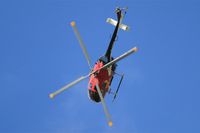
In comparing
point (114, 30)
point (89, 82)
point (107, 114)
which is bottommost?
point (107, 114)

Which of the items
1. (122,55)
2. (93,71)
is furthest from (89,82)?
(122,55)

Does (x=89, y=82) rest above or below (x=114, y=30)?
below

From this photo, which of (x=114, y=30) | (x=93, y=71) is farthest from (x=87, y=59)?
(x=114, y=30)

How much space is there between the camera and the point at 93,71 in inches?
3206

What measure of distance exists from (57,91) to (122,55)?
9.34 meters

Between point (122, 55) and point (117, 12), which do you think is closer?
point (122, 55)

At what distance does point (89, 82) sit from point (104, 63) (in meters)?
3.08

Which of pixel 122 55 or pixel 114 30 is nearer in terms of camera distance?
pixel 122 55

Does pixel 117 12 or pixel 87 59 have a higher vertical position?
pixel 117 12

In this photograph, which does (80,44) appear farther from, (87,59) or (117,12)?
(117,12)

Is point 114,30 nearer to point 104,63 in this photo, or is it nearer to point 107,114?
point 104,63

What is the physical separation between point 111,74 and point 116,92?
2.72m

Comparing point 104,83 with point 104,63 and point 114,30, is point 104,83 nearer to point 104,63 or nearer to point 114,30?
point 104,63

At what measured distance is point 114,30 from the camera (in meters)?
85.6
